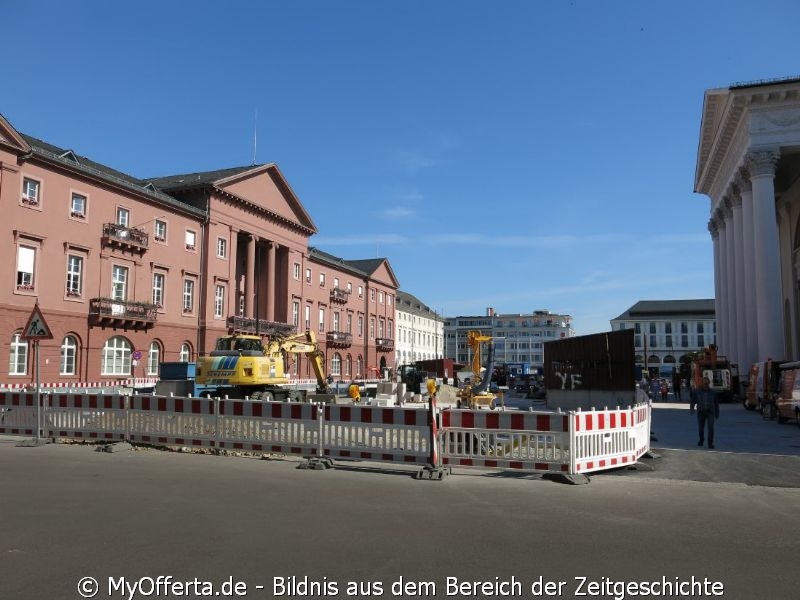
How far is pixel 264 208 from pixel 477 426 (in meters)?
46.3

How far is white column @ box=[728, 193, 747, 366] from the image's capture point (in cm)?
4094

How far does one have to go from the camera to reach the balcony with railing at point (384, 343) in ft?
267

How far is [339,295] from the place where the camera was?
71.5m

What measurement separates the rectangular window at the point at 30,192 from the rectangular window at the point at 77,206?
7.29 feet

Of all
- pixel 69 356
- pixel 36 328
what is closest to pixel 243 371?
pixel 36 328

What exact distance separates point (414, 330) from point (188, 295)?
63.0 metres

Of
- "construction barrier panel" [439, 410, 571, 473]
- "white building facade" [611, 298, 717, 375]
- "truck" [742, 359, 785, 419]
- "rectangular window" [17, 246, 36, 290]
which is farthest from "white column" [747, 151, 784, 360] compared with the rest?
"white building facade" [611, 298, 717, 375]

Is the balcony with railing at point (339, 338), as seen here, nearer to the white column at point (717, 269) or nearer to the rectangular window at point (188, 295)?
the rectangular window at point (188, 295)

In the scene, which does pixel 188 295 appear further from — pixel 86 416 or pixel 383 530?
pixel 383 530

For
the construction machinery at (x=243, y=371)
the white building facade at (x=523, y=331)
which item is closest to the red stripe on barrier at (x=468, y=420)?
the construction machinery at (x=243, y=371)

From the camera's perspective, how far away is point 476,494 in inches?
360

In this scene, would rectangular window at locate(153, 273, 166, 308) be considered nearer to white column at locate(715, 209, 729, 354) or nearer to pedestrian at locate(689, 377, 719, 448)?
pedestrian at locate(689, 377, 719, 448)

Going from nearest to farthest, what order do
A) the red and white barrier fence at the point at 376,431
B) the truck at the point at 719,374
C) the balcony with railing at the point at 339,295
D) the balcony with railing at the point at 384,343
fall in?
the red and white barrier fence at the point at 376,431 < the truck at the point at 719,374 < the balcony with railing at the point at 339,295 < the balcony with railing at the point at 384,343

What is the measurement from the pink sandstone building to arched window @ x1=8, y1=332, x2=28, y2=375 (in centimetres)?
7
